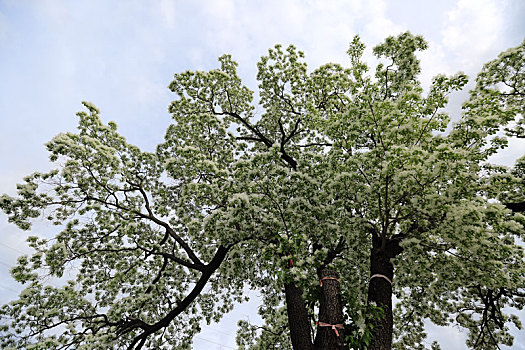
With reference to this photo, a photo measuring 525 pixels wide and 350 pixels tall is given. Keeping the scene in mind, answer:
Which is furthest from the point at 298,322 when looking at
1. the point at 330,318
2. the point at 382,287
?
the point at 382,287

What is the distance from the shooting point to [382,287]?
6582 millimetres

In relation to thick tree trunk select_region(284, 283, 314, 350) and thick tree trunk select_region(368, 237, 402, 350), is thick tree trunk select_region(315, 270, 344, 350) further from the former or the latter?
thick tree trunk select_region(368, 237, 402, 350)

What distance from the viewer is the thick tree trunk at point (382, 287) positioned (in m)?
5.98

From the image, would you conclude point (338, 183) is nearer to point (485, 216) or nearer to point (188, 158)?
point (485, 216)

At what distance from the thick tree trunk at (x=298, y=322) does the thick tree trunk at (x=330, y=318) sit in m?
0.41

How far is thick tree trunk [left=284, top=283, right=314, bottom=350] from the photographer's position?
22.9 feet

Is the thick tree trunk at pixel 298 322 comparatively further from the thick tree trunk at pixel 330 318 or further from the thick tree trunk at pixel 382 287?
the thick tree trunk at pixel 382 287

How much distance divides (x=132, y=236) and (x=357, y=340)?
276 inches

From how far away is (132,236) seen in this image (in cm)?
867

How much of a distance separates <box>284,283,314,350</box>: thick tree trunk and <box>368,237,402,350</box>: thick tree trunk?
1.71 meters

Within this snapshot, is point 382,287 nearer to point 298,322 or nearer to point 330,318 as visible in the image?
point 330,318

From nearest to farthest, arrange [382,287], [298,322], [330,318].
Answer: [330,318] < [382,287] < [298,322]

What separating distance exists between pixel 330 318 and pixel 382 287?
153 centimetres

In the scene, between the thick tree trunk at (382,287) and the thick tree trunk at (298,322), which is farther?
the thick tree trunk at (298,322)
